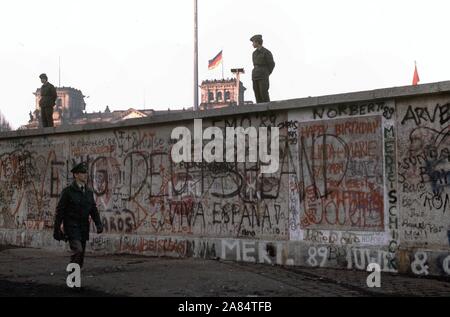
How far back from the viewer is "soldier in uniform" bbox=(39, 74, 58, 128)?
53.0 feet

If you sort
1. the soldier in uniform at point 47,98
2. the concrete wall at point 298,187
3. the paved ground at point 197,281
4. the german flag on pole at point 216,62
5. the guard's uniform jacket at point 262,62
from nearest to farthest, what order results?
the paved ground at point 197,281, the concrete wall at point 298,187, the guard's uniform jacket at point 262,62, the soldier in uniform at point 47,98, the german flag on pole at point 216,62

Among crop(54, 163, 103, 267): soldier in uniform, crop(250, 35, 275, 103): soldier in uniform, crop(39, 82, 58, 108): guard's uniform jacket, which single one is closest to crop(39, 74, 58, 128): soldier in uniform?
crop(39, 82, 58, 108): guard's uniform jacket

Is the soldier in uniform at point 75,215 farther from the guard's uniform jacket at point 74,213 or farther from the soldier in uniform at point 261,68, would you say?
the soldier in uniform at point 261,68

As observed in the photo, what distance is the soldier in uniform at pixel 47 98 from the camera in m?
16.1

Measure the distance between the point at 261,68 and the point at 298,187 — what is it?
291cm

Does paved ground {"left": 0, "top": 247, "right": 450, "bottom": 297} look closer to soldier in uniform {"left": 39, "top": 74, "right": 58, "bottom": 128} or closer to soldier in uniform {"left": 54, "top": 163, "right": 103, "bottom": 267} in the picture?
soldier in uniform {"left": 54, "top": 163, "right": 103, "bottom": 267}

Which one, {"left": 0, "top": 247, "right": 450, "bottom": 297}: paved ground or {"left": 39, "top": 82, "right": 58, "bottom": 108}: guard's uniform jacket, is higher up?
{"left": 39, "top": 82, "right": 58, "bottom": 108}: guard's uniform jacket

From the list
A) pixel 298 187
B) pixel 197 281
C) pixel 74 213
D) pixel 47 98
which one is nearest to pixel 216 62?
pixel 47 98

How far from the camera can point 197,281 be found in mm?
9008

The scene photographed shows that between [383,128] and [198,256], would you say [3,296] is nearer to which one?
[198,256]

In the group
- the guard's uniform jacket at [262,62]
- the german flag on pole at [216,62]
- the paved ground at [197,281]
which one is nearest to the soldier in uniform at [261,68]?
the guard's uniform jacket at [262,62]

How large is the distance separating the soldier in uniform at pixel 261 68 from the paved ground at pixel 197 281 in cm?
364

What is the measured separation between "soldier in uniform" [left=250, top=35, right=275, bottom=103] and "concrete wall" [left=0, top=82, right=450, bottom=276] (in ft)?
3.84

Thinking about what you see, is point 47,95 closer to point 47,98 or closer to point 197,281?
point 47,98
